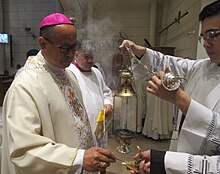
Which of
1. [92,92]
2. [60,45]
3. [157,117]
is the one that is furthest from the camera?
[157,117]

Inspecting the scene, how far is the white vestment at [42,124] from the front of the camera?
85 cm

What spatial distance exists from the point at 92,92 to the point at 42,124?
1172 millimetres

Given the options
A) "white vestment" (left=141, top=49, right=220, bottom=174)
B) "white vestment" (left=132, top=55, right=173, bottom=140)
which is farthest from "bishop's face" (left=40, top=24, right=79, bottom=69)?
"white vestment" (left=132, top=55, right=173, bottom=140)

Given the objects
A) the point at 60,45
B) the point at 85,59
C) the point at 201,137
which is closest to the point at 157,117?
the point at 85,59

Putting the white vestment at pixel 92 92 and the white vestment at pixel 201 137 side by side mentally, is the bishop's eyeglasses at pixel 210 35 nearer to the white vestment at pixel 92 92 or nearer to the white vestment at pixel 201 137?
the white vestment at pixel 201 137

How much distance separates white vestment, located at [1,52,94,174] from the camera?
850 mm

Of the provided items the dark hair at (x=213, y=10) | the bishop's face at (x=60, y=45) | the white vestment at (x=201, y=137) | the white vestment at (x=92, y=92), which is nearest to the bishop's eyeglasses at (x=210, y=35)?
the dark hair at (x=213, y=10)

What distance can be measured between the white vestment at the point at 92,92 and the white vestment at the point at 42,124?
→ 768mm

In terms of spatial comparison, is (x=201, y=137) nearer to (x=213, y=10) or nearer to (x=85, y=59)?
(x=213, y=10)

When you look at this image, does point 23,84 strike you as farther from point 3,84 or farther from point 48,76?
point 3,84

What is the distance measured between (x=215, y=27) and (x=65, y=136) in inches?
37.4

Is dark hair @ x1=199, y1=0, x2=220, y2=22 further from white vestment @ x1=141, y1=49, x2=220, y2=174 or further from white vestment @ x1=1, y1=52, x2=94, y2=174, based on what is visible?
white vestment @ x1=1, y1=52, x2=94, y2=174

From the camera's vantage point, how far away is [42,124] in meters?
0.94

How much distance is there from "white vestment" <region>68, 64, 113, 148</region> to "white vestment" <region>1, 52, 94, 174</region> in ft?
2.52
